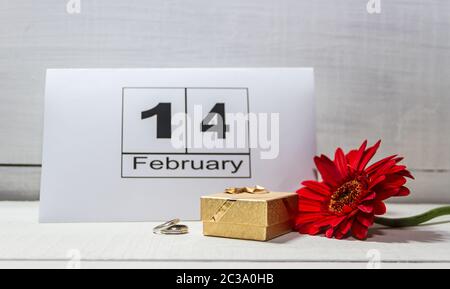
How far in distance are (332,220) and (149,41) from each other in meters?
0.51

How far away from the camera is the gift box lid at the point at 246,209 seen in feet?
1.71

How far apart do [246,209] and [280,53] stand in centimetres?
44

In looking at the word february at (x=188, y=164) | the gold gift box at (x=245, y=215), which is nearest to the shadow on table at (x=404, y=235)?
the gold gift box at (x=245, y=215)

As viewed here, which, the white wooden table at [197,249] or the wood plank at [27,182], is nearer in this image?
the white wooden table at [197,249]

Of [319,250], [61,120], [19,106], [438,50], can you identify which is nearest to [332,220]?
[319,250]

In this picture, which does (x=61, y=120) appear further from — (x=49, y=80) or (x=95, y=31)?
(x=95, y=31)

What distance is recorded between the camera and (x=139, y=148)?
2.27 feet

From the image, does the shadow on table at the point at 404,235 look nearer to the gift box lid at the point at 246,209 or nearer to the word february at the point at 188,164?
the gift box lid at the point at 246,209

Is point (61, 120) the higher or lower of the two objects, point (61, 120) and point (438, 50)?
the lower

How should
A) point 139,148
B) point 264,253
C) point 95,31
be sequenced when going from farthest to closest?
point 95,31
point 139,148
point 264,253

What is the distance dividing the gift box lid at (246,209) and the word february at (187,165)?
136 mm

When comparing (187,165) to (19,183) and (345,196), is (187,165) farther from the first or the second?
(19,183)

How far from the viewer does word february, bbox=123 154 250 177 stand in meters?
0.69

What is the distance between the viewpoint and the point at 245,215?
1.73ft
